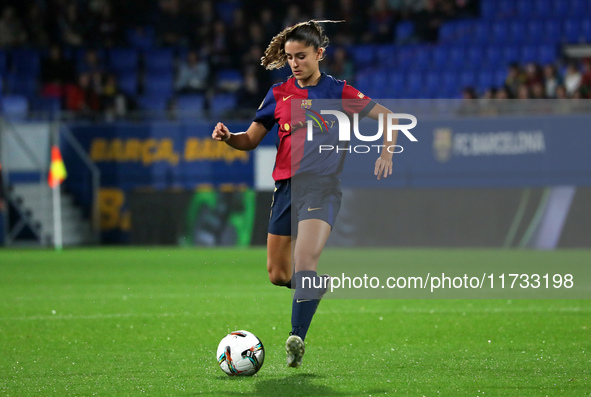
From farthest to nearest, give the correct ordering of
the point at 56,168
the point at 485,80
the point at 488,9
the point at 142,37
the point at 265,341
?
the point at 142,37 → the point at 488,9 → the point at 485,80 → the point at 56,168 → the point at 265,341

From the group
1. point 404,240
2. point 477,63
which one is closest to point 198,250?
point 404,240

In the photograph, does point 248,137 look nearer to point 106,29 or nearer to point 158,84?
point 158,84

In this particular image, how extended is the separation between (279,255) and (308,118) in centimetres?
93

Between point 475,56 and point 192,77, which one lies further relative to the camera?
point 192,77

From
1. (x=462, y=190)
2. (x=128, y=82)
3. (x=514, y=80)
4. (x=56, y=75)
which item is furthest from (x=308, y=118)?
(x=128, y=82)

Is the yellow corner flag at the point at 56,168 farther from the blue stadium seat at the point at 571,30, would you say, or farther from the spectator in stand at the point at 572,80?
the blue stadium seat at the point at 571,30

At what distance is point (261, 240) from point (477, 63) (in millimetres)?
6173

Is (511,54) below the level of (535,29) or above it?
below

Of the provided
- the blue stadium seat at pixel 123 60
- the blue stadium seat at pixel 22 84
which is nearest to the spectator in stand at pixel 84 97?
the blue stadium seat at pixel 22 84

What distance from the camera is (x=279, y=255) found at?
616 centimetres

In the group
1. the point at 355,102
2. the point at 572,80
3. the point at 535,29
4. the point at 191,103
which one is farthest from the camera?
the point at 191,103

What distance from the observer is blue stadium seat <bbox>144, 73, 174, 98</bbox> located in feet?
73.2

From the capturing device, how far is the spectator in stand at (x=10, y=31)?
2270 centimetres

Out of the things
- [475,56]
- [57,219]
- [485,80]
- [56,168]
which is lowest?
[57,219]
